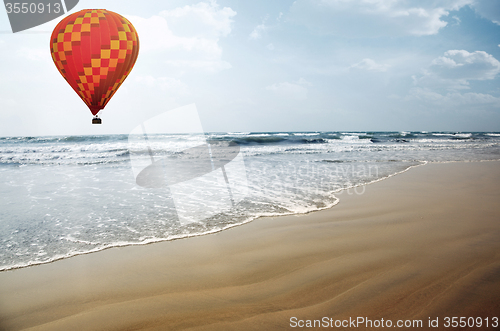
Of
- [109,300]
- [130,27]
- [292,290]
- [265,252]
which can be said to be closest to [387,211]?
[265,252]

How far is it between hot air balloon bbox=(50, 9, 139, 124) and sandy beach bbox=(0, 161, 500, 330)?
4.83 meters

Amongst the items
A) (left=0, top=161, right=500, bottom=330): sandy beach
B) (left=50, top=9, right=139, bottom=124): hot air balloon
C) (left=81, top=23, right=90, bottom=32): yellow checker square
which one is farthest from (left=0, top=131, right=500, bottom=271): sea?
(left=81, top=23, right=90, bottom=32): yellow checker square

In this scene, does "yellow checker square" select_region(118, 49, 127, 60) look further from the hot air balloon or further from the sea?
the sea

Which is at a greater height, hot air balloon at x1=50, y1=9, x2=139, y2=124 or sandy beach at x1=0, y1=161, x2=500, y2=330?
hot air balloon at x1=50, y1=9, x2=139, y2=124

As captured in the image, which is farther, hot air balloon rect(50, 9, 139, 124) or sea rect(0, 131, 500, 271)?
hot air balloon rect(50, 9, 139, 124)

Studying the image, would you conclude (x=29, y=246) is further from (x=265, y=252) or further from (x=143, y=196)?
(x=265, y=252)

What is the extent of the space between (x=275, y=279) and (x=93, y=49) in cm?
634

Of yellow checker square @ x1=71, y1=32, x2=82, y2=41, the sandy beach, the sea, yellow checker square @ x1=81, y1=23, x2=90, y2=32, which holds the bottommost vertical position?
the sandy beach

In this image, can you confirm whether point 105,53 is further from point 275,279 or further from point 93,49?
point 275,279

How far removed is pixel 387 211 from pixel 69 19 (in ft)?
25.3

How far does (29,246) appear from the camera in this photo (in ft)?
11.4

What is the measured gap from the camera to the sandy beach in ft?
6.89

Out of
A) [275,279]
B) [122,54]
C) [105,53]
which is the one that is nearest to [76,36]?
[105,53]

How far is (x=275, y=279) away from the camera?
102 inches
